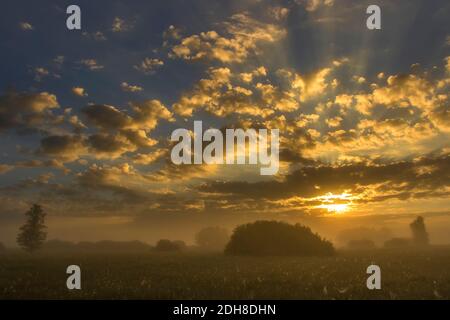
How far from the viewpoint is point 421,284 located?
68.7 feet

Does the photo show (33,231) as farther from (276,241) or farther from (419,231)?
(419,231)

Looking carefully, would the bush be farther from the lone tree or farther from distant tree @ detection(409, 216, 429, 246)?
distant tree @ detection(409, 216, 429, 246)

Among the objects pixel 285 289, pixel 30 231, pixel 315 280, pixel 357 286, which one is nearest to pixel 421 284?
pixel 357 286

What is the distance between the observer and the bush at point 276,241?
62344 millimetres

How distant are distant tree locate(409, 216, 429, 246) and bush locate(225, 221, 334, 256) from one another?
112609mm

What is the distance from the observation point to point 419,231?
16262cm

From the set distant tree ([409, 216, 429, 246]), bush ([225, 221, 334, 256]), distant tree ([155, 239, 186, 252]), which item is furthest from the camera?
distant tree ([409, 216, 429, 246])

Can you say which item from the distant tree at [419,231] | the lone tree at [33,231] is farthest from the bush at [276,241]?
the distant tree at [419,231]

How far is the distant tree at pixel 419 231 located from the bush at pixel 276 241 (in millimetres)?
112609

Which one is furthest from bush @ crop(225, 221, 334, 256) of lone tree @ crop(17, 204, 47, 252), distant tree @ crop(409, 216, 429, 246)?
distant tree @ crop(409, 216, 429, 246)

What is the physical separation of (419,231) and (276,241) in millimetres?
121114

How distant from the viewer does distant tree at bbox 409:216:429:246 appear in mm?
159775

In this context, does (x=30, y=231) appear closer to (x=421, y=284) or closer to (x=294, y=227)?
(x=294, y=227)
